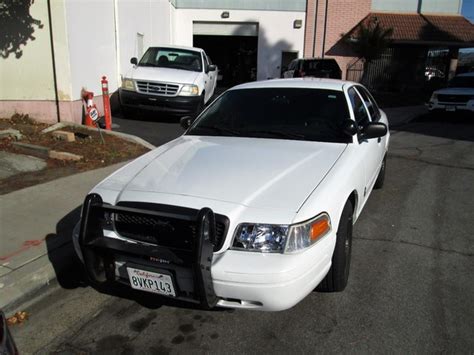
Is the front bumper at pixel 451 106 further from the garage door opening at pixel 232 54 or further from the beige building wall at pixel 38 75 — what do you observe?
the garage door opening at pixel 232 54

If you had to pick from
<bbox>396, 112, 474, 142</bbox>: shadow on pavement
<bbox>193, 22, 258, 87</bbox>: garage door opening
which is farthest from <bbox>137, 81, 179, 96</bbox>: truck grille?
<bbox>193, 22, 258, 87</bbox>: garage door opening

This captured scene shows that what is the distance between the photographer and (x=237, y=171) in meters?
3.35

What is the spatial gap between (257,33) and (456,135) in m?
14.2

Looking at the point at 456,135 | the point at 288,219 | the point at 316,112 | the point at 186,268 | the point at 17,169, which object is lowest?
the point at 456,135

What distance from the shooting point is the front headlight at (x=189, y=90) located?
412 inches

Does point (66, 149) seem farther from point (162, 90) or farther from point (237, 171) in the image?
point (237, 171)

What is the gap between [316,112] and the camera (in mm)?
4355

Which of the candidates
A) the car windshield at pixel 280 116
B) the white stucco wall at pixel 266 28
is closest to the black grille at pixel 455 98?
the white stucco wall at pixel 266 28

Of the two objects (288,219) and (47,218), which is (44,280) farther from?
(288,219)

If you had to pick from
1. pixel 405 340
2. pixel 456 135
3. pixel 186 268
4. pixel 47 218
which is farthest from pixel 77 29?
pixel 456 135

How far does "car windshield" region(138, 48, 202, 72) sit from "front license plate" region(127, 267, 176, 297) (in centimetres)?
908

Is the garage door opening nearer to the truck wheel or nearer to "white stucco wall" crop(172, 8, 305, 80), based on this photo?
"white stucco wall" crop(172, 8, 305, 80)

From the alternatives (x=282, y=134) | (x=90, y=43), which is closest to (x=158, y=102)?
(x=90, y=43)

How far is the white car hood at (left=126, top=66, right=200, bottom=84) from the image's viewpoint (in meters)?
10.4
